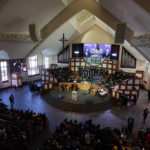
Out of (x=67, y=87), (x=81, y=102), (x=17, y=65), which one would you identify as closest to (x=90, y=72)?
(x=67, y=87)

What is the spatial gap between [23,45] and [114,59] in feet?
37.2

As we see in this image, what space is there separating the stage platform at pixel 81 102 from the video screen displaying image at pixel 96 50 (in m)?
7.03

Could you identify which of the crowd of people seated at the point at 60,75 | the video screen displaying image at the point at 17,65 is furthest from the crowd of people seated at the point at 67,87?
the video screen displaying image at the point at 17,65

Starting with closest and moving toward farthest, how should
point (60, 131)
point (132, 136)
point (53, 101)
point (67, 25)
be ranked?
point (60, 131) < point (132, 136) < point (53, 101) < point (67, 25)

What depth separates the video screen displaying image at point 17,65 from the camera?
16.8 m

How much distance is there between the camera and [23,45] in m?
14.6

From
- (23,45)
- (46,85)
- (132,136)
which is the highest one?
(23,45)

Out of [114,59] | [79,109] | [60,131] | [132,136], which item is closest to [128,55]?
[114,59]

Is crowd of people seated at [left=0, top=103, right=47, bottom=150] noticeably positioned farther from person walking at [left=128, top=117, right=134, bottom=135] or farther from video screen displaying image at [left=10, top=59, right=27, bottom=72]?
video screen displaying image at [left=10, top=59, right=27, bottom=72]

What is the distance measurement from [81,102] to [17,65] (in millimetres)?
9261

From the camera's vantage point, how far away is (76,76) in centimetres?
2052

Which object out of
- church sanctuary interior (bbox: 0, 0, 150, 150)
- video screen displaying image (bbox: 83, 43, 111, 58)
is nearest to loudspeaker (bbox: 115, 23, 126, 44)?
church sanctuary interior (bbox: 0, 0, 150, 150)

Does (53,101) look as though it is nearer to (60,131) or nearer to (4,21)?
(60,131)

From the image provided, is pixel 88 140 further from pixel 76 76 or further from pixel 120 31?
pixel 76 76
